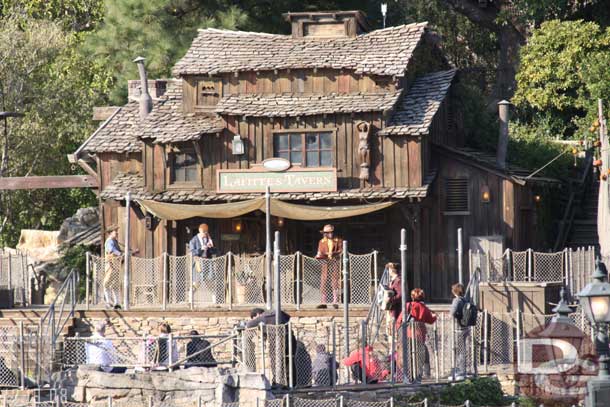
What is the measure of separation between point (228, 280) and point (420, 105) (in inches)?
282

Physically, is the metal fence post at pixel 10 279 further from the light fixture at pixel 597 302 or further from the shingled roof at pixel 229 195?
the light fixture at pixel 597 302

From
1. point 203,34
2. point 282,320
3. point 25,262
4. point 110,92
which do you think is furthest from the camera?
point 110,92

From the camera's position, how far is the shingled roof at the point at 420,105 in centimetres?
3841

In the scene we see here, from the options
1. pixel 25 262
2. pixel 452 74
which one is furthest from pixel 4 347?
pixel 452 74

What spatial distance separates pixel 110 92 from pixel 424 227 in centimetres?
1676

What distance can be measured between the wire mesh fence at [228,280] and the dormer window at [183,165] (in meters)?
3.32

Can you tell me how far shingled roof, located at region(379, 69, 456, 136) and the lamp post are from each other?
16.6m

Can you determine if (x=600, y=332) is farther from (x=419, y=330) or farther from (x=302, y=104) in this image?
(x=302, y=104)

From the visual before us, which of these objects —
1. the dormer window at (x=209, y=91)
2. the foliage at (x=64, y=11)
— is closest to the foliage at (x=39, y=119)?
the foliage at (x=64, y=11)

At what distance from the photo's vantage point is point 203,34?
140ft

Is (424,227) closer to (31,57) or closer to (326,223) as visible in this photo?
(326,223)

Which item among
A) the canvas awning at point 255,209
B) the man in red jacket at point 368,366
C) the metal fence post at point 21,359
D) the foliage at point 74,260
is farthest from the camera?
the foliage at point 74,260

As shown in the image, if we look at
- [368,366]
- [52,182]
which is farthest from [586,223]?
[368,366]

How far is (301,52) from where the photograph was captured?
1609 inches
